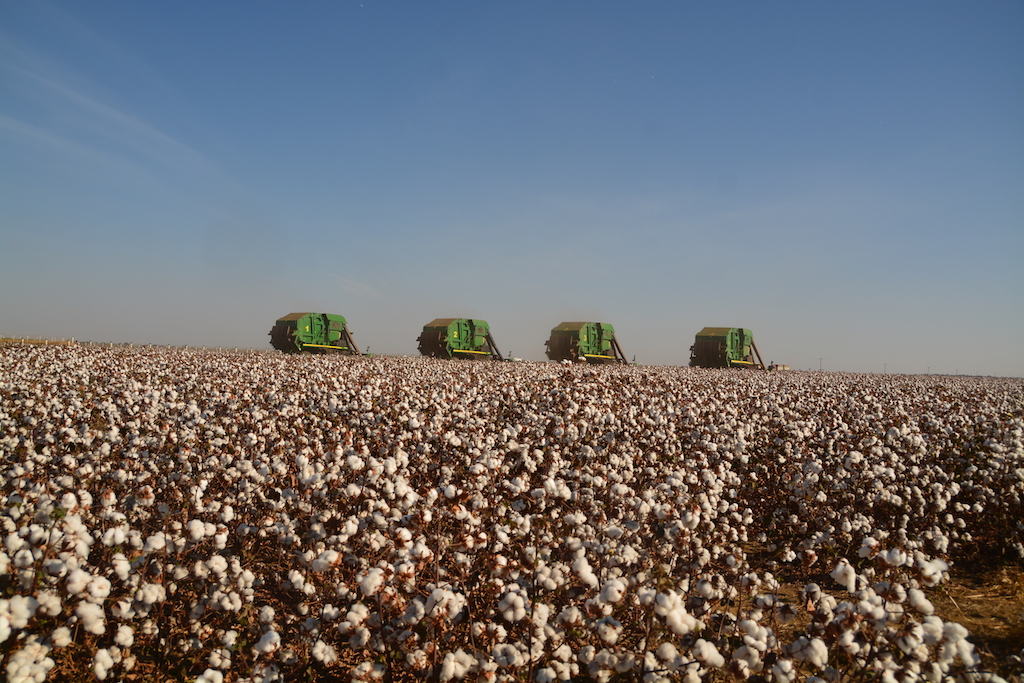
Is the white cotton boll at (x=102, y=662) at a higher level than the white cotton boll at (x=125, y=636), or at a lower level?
lower

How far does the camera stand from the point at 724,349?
37719mm

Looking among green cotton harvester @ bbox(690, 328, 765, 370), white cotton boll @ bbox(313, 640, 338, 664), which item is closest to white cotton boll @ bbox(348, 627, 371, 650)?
white cotton boll @ bbox(313, 640, 338, 664)

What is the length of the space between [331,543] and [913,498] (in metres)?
6.04

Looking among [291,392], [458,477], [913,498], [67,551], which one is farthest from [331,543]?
[291,392]

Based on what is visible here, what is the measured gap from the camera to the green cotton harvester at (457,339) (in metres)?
33.3

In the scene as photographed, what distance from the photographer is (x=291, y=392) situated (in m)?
10.4

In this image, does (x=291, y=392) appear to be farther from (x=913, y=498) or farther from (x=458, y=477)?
(x=913, y=498)

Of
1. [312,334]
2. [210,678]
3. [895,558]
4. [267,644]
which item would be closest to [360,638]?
[267,644]

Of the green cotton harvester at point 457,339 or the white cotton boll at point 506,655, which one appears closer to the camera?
the white cotton boll at point 506,655

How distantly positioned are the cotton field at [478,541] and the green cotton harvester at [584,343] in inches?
955

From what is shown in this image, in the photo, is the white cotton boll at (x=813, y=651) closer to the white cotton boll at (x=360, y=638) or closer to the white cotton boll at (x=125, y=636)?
the white cotton boll at (x=360, y=638)

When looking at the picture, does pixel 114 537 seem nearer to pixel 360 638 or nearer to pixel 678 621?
pixel 360 638

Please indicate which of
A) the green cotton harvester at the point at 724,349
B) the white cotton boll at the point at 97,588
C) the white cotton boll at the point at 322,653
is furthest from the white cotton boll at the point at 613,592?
the green cotton harvester at the point at 724,349

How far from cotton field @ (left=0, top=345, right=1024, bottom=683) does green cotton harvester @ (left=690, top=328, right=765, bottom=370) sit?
28.5 m
